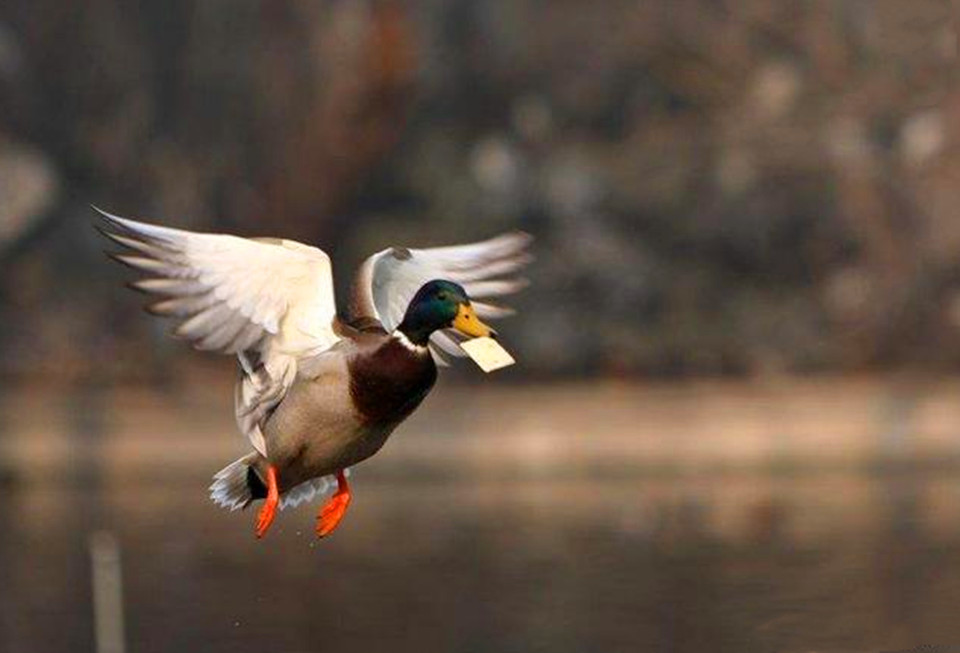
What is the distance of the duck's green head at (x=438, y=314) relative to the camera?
8.02 metres

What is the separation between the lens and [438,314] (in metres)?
8.02

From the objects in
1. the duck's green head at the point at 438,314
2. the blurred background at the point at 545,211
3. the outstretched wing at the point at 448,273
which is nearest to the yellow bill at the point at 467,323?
the duck's green head at the point at 438,314

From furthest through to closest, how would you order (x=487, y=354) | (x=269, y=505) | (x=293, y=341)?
(x=293, y=341) < (x=269, y=505) < (x=487, y=354)

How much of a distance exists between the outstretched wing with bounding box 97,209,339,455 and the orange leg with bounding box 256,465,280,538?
4.3 inches

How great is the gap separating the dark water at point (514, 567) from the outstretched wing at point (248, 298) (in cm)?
301

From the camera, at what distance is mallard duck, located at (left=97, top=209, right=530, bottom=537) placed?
8.06 meters

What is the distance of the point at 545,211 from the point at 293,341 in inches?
529

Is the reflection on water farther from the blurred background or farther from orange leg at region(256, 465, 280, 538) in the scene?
orange leg at region(256, 465, 280, 538)

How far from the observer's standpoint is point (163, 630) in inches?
470

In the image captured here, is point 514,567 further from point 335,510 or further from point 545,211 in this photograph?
point 545,211

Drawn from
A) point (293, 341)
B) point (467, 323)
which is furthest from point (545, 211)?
point (467, 323)

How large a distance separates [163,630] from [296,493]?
3142 mm

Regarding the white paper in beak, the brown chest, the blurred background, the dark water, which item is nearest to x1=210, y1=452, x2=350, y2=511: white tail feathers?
the brown chest

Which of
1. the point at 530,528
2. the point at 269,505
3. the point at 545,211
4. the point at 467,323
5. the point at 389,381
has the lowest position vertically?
the point at 530,528
